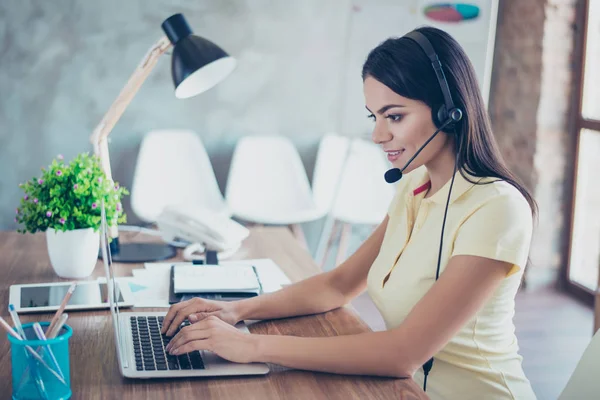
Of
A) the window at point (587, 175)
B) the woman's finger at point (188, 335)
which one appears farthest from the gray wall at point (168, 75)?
the woman's finger at point (188, 335)

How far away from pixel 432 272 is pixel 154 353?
563 mm

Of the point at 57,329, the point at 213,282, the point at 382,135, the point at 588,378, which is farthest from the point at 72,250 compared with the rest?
the point at 588,378

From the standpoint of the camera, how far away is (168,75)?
3918 mm

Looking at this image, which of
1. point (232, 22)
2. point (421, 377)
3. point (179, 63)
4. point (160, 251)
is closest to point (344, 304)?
point (421, 377)

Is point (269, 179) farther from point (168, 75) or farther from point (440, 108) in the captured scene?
→ point (440, 108)

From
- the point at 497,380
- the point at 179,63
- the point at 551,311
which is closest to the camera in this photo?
the point at 497,380

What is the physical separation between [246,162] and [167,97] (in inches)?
21.6

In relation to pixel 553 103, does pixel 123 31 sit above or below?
above

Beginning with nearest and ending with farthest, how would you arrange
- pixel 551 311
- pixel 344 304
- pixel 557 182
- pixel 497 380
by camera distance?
pixel 497 380, pixel 344 304, pixel 551 311, pixel 557 182

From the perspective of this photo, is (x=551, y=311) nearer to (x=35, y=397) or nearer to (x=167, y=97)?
(x=167, y=97)

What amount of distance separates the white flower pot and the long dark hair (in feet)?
2.72

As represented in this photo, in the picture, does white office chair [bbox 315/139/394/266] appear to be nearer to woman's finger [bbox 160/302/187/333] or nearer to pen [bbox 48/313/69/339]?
woman's finger [bbox 160/302/187/333]

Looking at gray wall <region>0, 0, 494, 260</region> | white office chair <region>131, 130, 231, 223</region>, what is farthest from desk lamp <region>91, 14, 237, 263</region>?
gray wall <region>0, 0, 494, 260</region>

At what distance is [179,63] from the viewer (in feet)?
6.63
